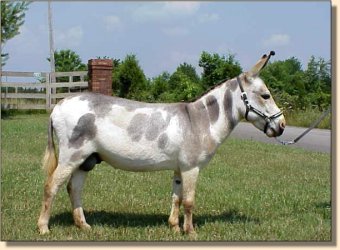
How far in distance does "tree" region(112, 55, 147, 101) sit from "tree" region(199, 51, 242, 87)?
2.86 metres

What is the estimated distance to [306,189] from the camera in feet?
26.8

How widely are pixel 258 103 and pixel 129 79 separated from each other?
41.4ft

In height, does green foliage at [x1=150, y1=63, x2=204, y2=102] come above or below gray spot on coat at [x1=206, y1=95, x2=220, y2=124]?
above

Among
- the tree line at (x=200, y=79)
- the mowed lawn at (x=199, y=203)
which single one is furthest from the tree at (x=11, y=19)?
the mowed lawn at (x=199, y=203)

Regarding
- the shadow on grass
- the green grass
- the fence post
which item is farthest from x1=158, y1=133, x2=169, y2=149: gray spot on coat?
the green grass

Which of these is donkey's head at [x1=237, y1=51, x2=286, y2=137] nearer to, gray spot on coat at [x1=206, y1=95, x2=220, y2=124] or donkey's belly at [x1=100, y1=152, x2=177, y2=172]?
gray spot on coat at [x1=206, y1=95, x2=220, y2=124]

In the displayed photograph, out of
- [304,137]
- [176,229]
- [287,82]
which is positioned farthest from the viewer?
[287,82]

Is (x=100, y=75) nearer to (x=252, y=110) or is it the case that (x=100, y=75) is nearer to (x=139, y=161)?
(x=139, y=161)

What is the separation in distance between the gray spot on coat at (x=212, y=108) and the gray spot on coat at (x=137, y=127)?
2.42 feet

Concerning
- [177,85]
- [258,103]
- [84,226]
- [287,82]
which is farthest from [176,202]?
[287,82]

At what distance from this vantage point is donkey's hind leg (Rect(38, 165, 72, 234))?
17.5 feet

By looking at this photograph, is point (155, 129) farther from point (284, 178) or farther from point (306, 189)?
point (284, 178)

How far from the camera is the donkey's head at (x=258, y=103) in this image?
5453 millimetres

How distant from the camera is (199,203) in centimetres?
702
